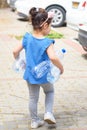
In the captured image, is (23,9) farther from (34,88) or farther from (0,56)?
(34,88)

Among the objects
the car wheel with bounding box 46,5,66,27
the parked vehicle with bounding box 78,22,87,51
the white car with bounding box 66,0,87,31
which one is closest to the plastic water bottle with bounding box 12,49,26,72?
the parked vehicle with bounding box 78,22,87,51

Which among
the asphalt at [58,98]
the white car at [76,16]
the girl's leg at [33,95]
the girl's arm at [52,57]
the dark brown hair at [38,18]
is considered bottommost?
the asphalt at [58,98]

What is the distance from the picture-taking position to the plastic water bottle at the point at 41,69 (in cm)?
475

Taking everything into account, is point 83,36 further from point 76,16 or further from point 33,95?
point 33,95

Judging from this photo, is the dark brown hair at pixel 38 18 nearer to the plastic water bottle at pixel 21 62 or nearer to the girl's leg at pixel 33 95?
the plastic water bottle at pixel 21 62

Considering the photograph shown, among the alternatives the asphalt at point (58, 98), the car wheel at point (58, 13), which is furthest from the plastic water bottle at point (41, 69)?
the car wheel at point (58, 13)

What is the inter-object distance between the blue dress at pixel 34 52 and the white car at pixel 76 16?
7.86 metres

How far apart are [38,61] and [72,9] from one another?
9900mm

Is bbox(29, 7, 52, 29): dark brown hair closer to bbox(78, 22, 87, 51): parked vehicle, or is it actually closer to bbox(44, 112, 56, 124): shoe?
bbox(44, 112, 56, 124): shoe

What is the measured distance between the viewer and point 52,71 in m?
4.84

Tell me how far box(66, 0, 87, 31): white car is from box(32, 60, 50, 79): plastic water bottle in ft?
25.8

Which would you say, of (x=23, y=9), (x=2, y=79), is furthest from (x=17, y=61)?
(x=23, y=9)

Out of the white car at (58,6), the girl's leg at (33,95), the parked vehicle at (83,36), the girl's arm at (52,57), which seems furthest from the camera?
the white car at (58,6)

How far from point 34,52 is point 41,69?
8.8 inches
